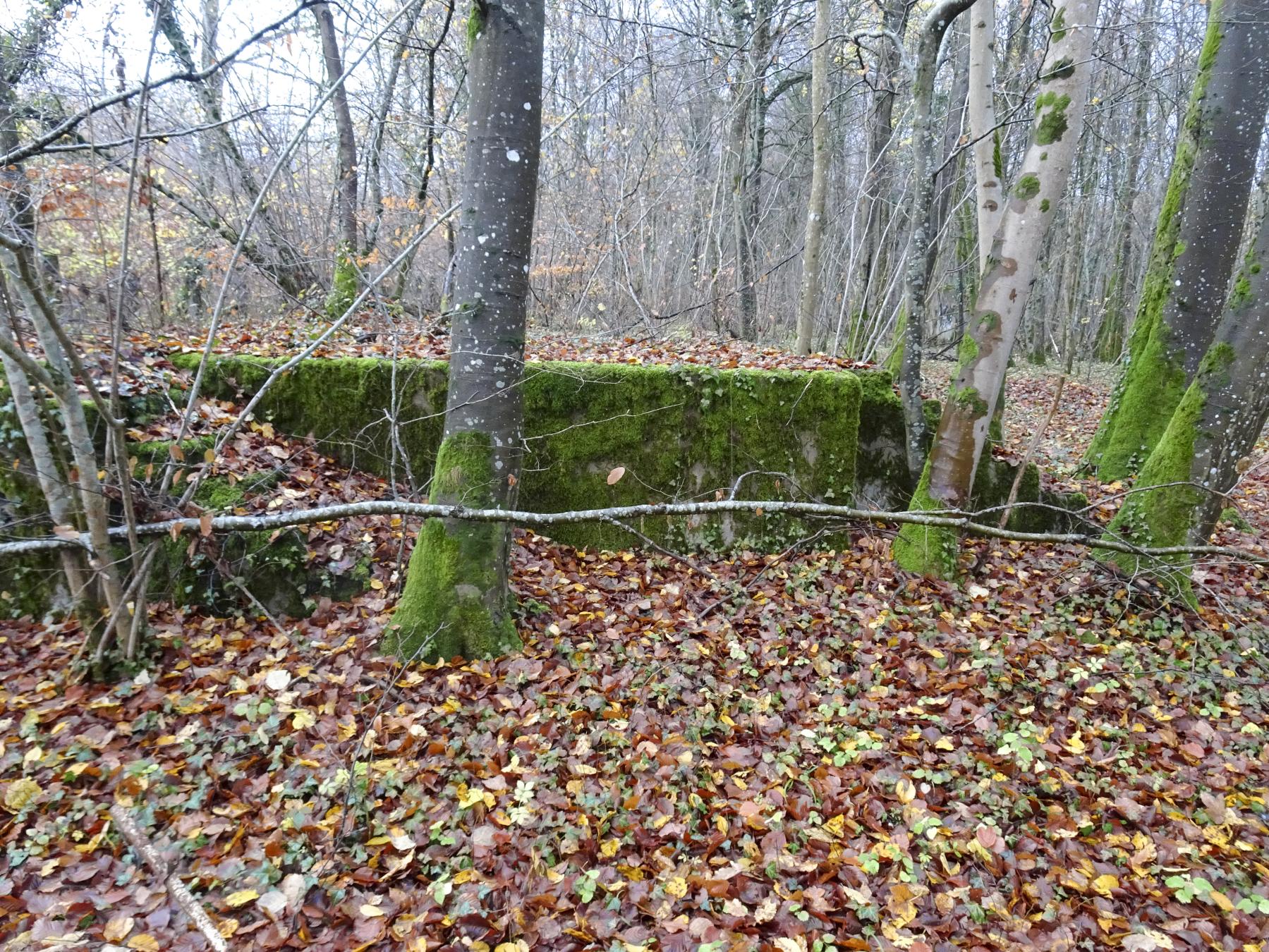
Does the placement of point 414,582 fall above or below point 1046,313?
below

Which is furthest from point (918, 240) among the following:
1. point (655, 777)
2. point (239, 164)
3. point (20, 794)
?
point (239, 164)

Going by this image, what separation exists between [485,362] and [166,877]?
2815mm

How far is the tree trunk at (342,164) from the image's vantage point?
838 centimetres

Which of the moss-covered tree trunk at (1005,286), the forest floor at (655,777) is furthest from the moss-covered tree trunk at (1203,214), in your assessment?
the forest floor at (655,777)

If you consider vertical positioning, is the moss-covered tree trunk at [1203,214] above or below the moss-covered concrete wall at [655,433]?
above

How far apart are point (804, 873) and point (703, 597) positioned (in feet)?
7.59

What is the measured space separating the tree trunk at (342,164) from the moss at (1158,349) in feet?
29.9

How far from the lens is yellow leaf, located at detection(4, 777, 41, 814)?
279cm

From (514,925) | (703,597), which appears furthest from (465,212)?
(514,925)

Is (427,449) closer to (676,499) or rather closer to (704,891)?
(676,499)

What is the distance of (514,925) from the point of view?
2584 mm

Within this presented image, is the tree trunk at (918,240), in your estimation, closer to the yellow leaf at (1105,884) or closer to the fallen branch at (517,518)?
the fallen branch at (517,518)

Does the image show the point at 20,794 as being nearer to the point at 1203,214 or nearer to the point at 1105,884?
the point at 1105,884

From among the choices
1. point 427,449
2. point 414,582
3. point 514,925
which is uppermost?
point 427,449
